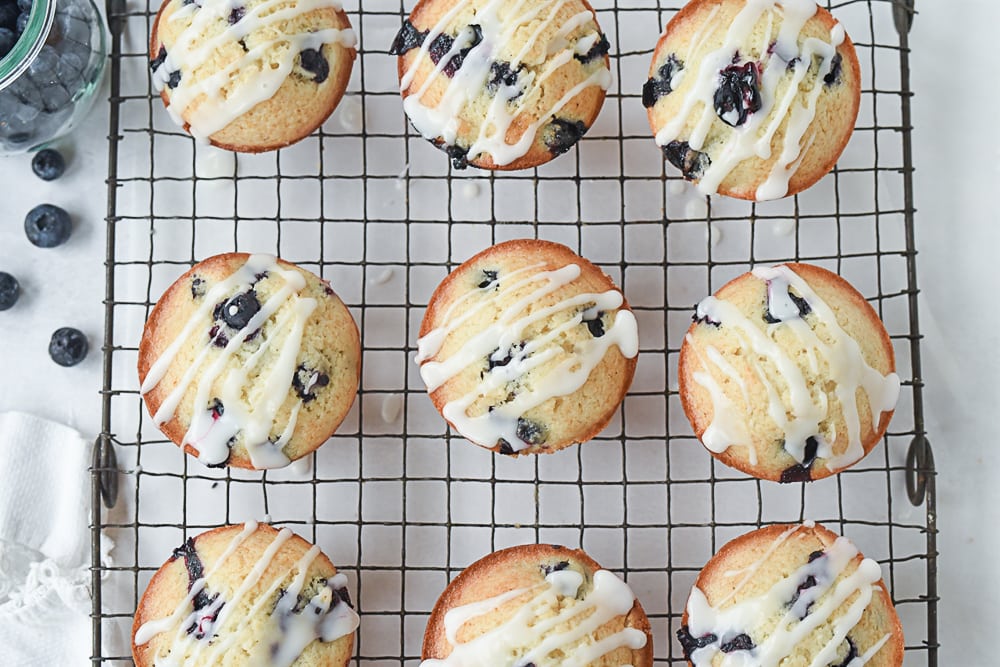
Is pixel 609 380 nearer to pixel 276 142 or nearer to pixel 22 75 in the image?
pixel 276 142

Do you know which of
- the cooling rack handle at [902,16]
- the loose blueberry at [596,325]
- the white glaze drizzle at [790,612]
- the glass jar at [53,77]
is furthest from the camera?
the cooling rack handle at [902,16]

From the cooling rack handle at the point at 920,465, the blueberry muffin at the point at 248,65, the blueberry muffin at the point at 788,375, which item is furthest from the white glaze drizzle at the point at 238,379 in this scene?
the cooling rack handle at the point at 920,465

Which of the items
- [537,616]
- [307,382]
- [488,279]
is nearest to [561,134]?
[488,279]

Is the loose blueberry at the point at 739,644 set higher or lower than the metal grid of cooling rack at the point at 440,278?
lower

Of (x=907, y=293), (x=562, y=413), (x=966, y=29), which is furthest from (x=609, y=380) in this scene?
(x=966, y=29)

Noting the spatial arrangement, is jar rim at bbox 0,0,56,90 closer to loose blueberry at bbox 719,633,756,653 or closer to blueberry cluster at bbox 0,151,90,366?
blueberry cluster at bbox 0,151,90,366

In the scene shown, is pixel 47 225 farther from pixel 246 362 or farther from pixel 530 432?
pixel 530 432

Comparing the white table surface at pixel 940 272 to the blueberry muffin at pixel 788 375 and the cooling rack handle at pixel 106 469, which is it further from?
the blueberry muffin at pixel 788 375

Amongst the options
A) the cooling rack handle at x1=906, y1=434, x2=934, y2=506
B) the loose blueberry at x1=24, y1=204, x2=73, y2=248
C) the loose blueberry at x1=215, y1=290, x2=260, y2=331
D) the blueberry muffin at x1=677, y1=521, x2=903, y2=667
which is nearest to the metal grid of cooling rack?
the cooling rack handle at x1=906, y1=434, x2=934, y2=506
